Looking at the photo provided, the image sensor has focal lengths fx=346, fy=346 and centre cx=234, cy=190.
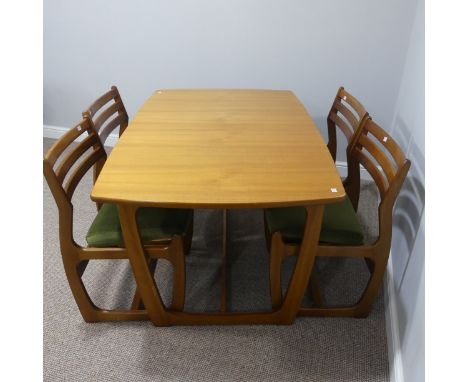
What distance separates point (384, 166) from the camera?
4.19 feet

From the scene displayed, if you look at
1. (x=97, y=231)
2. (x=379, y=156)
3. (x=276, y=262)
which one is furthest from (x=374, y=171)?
(x=97, y=231)

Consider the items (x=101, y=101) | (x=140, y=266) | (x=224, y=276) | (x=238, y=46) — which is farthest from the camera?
(x=238, y=46)

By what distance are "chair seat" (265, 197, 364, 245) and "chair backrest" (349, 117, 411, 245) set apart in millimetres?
109

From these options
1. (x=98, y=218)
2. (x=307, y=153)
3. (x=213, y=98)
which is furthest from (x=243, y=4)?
(x=98, y=218)

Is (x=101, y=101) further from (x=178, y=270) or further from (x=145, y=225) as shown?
(x=178, y=270)

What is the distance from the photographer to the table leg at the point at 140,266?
116cm

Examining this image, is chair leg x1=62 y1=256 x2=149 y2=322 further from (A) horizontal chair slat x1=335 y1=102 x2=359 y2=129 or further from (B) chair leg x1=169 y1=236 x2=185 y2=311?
(A) horizontal chair slat x1=335 y1=102 x2=359 y2=129

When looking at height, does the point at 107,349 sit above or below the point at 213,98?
below

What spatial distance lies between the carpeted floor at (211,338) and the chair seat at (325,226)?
1.42ft

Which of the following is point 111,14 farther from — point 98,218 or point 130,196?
point 130,196

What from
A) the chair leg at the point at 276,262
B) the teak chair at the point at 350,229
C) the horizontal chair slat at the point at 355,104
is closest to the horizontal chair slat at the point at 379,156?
the teak chair at the point at 350,229

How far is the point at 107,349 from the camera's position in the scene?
141cm

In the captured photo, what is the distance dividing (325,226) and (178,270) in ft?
1.98
